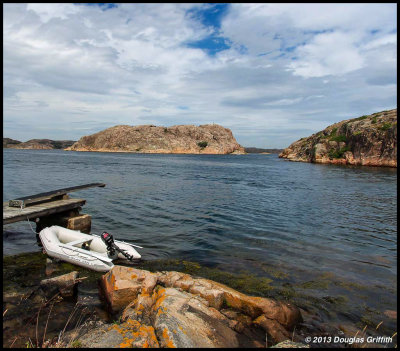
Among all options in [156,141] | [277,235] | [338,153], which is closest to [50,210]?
[277,235]

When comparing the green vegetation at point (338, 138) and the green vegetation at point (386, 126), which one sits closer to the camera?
the green vegetation at point (386, 126)

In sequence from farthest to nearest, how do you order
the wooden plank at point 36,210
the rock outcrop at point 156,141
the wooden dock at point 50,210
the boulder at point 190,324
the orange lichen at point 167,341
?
the rock outcrop at point 156,141
the wooden dock at point 50,210
the wooden plank at point 36,210
the boulder at point 190,324
the orange lichen at point 167,341

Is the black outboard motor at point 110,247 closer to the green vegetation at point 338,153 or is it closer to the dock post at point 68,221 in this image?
the dock post at point 68,221

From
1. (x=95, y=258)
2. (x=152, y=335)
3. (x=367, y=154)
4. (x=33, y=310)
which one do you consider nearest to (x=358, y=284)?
(x=152, y=335)

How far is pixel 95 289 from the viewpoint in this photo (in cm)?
714

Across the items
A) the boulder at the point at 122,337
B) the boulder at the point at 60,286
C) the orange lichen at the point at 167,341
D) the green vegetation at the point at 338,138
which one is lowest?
the boulder at the point at 60,286

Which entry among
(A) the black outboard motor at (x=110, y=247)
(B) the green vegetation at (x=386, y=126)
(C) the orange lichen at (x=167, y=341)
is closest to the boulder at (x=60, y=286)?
(A) the black outboard motor at (x=110, y=247)

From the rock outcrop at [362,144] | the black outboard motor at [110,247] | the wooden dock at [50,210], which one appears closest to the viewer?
the black outboard motor at [110,247]

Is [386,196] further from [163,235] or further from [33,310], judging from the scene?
[33,310]

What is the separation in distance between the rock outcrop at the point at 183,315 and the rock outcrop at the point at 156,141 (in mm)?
150401

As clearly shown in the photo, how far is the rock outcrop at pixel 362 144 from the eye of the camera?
5806 cm

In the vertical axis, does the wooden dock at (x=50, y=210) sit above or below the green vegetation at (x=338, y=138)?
below

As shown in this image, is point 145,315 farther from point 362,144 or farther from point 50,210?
point 362,144

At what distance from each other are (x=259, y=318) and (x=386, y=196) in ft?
79.9
